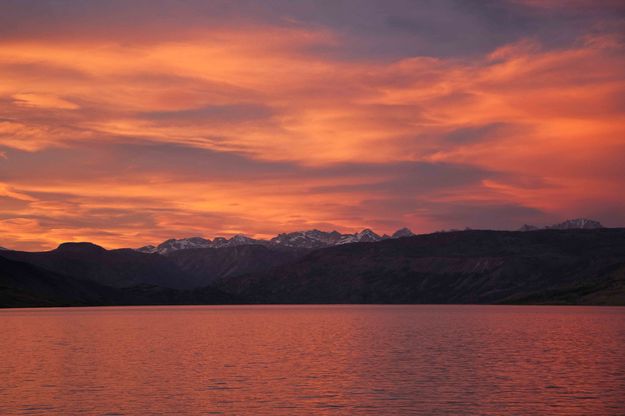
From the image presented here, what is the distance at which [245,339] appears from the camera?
6171 inches

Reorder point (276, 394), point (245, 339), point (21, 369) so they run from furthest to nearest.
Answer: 1. point (245, 339)
2. point (21, 369)
3. point (276, 394)

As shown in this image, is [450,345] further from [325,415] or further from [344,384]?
[325,415]

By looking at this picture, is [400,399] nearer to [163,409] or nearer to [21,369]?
[163,409]

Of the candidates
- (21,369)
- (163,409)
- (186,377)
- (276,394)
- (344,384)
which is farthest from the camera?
(21,369)

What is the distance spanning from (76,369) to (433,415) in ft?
168

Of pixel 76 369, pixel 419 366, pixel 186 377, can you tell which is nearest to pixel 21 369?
pixel 76 369

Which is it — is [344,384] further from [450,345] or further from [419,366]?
[450,345]

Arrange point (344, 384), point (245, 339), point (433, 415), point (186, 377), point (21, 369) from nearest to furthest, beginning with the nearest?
point (433, 415), point (344, 384), point (186, 377), point (21, 369), point (245, 339)

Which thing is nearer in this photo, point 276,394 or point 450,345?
point 276,394

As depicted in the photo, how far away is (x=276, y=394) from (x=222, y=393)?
202 inches

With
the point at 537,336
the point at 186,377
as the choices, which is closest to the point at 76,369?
the point at 186,377

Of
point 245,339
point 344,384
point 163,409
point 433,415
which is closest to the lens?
point 433,415

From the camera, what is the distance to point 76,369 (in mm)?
95500

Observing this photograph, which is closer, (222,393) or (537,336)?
(222,393)
